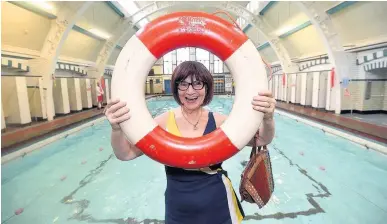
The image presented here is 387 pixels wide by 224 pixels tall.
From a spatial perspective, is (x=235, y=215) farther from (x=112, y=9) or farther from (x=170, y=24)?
(x=112, y=9)

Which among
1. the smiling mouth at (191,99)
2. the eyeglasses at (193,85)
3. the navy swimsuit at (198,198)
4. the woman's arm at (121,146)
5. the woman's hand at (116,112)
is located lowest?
the navy swimsuit at (198,198)

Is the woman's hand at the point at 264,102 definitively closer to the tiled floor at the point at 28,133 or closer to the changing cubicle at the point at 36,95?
the tiled floor at the point at 28,133

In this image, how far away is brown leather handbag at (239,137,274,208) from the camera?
1.01m

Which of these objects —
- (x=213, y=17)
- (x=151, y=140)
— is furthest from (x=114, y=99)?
(x=213, y=17)

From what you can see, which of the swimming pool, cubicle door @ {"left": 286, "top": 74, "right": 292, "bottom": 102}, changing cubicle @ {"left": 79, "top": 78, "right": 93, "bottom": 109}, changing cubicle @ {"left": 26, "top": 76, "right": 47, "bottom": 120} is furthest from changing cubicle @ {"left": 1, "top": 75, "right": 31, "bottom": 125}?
cubicle door @ {"left": 286, "top": 74, "right": 292, "bottom": 102}

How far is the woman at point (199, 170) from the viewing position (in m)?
0.91

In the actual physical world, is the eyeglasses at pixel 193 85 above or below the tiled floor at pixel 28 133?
above

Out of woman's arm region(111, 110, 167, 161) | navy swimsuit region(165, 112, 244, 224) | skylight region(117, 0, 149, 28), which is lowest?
navy swimsuit region(165, 112, 244, 224)

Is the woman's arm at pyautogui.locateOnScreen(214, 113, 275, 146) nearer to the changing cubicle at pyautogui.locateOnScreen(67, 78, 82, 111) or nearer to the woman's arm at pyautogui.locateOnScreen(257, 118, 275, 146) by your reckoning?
the woman's arm at pyautogui.locateOnScreen(257, 118, 275, 146)

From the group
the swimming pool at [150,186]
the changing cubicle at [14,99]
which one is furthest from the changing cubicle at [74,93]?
the swimming pool at [150,186]

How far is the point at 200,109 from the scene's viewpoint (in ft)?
3.52

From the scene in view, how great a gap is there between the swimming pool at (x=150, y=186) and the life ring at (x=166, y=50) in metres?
1.49

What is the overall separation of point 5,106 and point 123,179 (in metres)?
3.96

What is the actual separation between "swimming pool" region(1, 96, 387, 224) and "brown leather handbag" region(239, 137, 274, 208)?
4.08 ft
